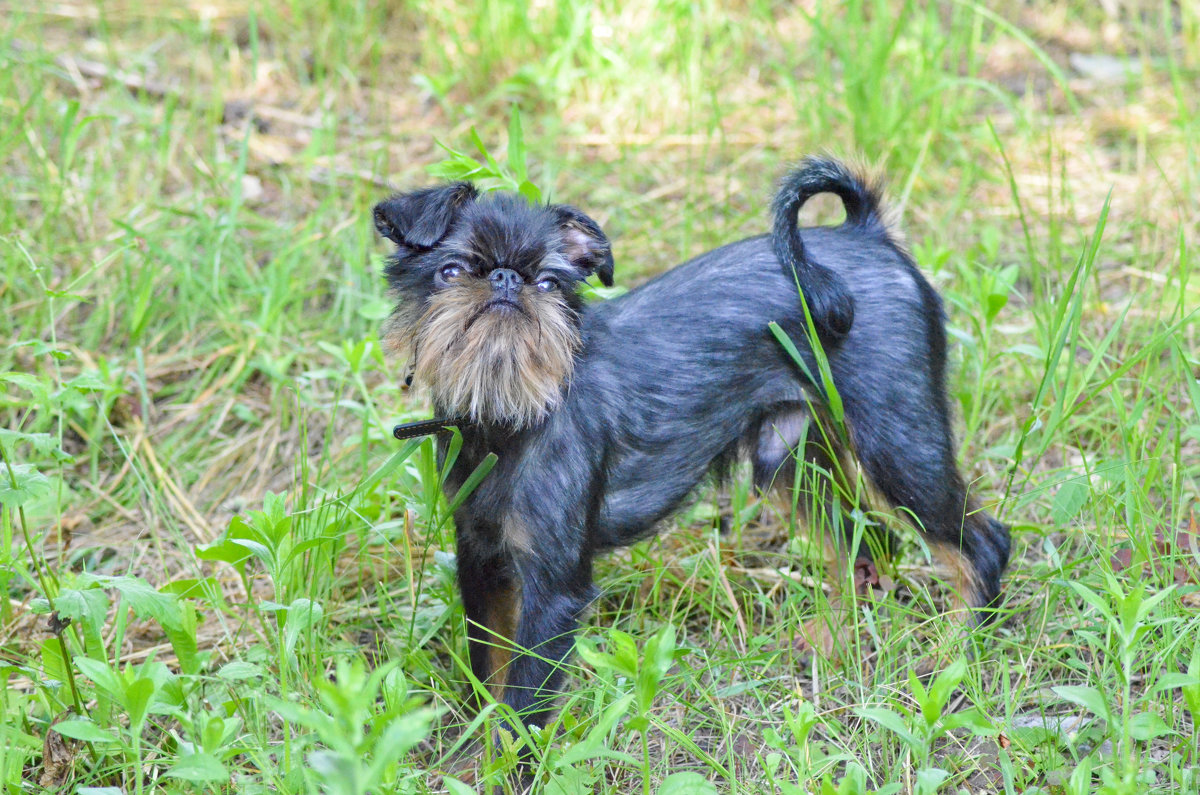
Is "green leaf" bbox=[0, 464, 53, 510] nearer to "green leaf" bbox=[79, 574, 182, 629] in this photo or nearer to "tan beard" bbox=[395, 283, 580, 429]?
"green leaf" bbox=[79, 574, 182, 629]

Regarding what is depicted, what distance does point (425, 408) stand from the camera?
421cm

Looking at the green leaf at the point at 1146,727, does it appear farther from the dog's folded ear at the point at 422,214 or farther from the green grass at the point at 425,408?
the dog's folded ear at the point at 422,214

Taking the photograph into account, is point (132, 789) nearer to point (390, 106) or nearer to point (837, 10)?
point (390, 106)

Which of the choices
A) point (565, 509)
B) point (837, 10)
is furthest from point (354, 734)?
point (837, 10)

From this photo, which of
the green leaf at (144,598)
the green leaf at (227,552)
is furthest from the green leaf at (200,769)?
the green leaf at (227,552)

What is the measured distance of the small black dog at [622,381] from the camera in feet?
10.0

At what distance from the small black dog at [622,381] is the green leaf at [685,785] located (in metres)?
0.71

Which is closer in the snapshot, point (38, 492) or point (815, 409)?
point (38, 492)

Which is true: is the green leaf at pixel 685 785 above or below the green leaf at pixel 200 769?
below

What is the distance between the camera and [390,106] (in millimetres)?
6766

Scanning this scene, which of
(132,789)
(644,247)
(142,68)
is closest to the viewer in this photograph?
(132,789)

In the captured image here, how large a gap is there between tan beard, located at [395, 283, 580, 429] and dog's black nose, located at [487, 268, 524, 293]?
0.08ft

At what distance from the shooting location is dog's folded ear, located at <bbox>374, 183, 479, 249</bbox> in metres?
3.07

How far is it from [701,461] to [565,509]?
0.62 m
